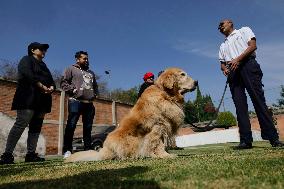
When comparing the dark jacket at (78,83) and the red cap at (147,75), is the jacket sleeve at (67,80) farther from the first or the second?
the red cap at (147,75)

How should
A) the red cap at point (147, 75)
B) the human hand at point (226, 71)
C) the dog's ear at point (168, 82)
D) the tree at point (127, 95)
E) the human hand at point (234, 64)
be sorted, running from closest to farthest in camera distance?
the dog's ear at point (168, 82) → the human hand at point (234, 64) → the human hand at point (226, 71) → the red cap at point (147, 75) → the tree at point (127, 95)

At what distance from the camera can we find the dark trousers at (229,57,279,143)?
5836 mm

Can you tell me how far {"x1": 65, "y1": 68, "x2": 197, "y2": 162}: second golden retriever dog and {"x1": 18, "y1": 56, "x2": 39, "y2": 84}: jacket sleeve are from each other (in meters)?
1.84

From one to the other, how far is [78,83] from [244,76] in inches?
135

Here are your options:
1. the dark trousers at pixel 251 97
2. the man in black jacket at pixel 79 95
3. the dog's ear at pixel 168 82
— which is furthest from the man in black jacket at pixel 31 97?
the dark trousers at pixel 251 97

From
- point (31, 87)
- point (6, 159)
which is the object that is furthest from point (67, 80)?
point (6, 159)

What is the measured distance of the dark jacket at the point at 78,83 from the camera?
705 centimetres

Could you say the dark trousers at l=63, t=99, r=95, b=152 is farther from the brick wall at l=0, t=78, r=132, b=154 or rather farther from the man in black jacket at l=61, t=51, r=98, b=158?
the brick wall at l=0, t=78, r=132, b=154

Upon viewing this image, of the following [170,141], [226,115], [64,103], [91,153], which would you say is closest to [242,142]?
[170,141]

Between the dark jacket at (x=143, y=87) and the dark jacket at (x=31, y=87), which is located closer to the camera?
the dark jacket at (x=31, y=87)

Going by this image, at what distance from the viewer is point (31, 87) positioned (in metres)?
6.34

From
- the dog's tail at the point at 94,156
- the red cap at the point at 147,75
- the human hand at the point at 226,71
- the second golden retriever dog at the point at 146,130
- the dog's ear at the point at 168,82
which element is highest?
the red cap at the point at 147,75

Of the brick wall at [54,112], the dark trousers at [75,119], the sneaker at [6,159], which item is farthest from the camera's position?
the brick wall at [54,112]

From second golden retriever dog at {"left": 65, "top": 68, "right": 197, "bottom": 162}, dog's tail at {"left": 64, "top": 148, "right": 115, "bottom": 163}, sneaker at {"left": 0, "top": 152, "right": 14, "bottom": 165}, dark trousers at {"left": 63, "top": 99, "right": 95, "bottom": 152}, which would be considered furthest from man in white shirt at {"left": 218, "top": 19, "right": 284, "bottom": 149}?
sneaker at {"left": 0, "top": 152, "right": 14, "bottom": 165}
